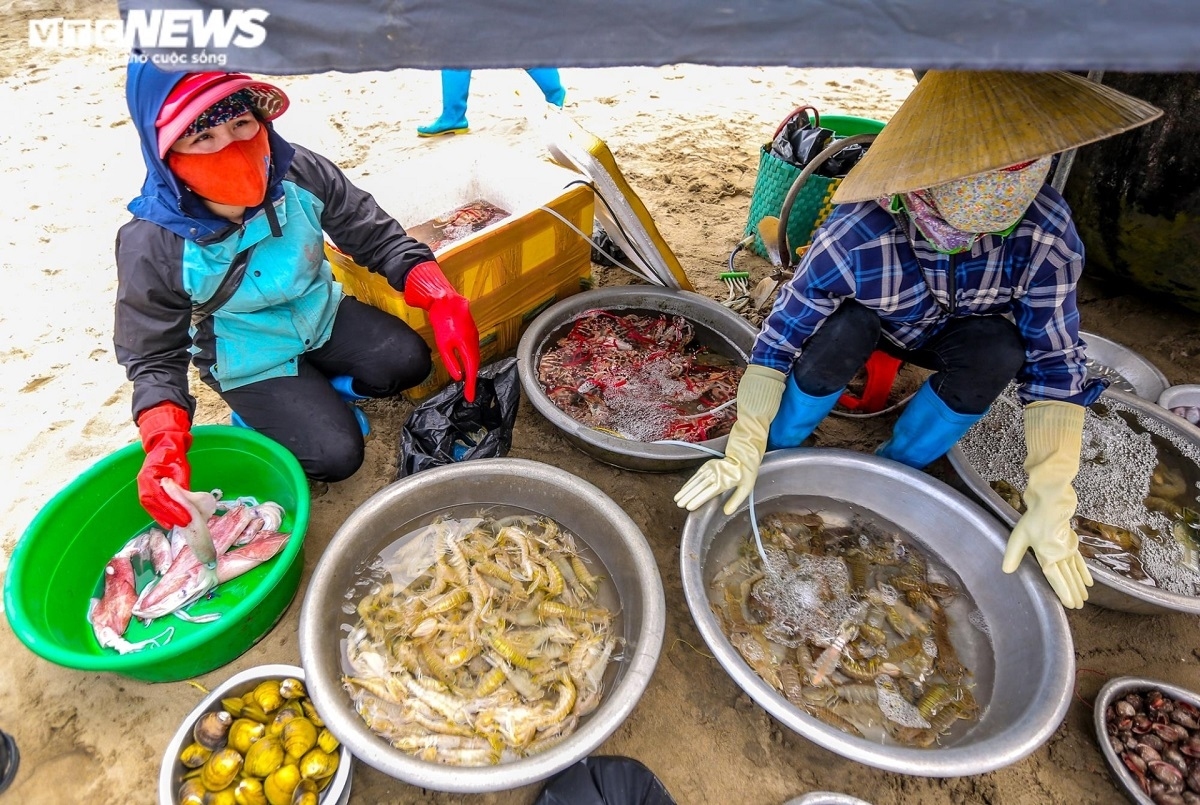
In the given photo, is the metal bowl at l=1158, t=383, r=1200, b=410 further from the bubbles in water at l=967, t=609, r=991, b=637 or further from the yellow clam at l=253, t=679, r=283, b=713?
the yellow clam at l=253, t=679, r=283, b=713

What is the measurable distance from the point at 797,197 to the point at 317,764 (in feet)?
10.1

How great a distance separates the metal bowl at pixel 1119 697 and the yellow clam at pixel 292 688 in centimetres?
236

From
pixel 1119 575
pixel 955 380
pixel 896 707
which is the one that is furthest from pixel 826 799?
pixel 955 380

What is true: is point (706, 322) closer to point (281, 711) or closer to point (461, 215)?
point (461, 215)

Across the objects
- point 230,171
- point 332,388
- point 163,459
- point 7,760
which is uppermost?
point 230,171

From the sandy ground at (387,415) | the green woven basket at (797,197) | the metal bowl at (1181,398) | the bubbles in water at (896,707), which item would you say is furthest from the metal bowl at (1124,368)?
the bubbles in water at (896,707)

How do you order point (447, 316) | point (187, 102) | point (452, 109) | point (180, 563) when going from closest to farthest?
1. point (187, 102)
2. point (180, 563)
3. point (447, 316)
4. point (452, 109)

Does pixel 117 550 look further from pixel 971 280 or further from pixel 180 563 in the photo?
pixel 971 280

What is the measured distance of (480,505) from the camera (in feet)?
7.37

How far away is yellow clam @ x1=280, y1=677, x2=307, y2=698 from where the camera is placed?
179 cm

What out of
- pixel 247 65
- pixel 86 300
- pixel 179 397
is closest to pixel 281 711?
pixel 179 397

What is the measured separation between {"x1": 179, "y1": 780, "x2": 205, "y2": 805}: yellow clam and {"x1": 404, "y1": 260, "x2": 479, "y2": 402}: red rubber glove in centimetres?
141

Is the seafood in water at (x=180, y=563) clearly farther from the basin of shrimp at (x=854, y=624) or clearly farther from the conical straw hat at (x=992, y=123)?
the conical straw hat at (x=992, y=123)
